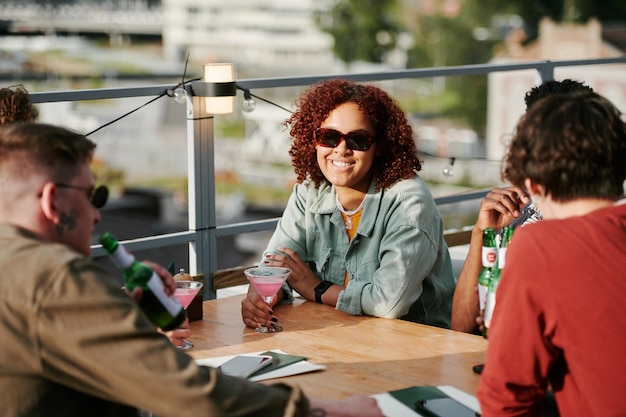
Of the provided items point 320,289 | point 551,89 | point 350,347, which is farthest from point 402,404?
point 551,89

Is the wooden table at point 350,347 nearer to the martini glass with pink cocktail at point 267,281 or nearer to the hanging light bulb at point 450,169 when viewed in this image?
the martini glass with pink cocktail at point 267,281

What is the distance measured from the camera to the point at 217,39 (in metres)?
89.1

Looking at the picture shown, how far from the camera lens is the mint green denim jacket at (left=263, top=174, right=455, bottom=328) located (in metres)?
2.99

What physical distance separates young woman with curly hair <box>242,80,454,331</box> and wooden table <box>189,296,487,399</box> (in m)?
0.20

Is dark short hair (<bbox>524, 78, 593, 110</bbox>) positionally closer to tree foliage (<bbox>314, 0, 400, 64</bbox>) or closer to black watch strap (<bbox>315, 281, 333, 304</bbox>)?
black watch strap (<bbox>315, 281, 333, 304</bbox>)

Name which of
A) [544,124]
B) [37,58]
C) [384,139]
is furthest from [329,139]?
[37,58]

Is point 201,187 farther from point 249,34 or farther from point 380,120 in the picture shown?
point 249,34

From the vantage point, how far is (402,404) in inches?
85.0

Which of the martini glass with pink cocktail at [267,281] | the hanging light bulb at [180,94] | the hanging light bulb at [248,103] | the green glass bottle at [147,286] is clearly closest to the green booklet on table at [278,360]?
the martini glass with pink cocktail at [267,281]

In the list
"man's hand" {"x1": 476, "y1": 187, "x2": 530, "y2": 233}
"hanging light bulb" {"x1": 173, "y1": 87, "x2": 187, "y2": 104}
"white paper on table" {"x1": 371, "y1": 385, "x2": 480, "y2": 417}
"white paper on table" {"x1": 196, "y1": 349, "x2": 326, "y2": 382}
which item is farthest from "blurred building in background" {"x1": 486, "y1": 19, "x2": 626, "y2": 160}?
"white paper on table" {"x1": 371, "y1": 385, "x2": 480, "y2": 417}

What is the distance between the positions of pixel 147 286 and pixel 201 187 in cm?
222

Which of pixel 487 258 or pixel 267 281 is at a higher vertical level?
pixel 487 258

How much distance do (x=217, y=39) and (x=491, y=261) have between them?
8842 centimetres

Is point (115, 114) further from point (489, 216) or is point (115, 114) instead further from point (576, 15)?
point (489, 216)
